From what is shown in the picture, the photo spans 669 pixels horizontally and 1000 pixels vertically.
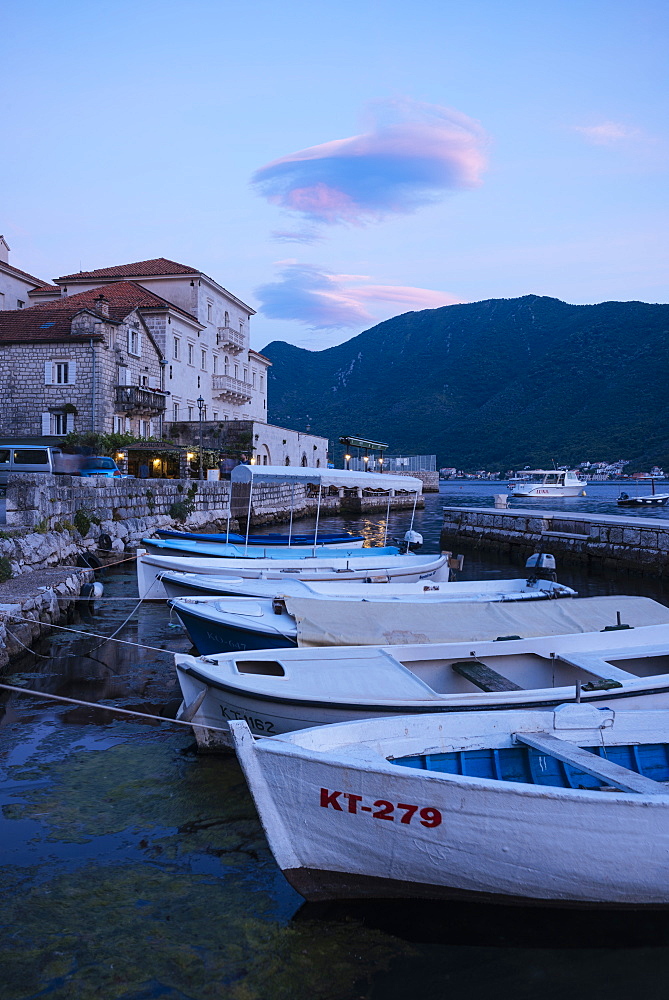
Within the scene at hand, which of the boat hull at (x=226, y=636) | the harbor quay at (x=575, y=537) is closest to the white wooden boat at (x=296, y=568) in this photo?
the boat hull at (x=226, y=636)

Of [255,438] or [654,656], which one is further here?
[255,438]

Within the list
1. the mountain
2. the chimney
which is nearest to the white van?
the chimney

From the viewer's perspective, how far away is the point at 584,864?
3.96 m

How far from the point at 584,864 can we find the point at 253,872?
229cm

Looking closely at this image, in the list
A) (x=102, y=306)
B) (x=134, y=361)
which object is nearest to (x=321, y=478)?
(x=102, y=306)

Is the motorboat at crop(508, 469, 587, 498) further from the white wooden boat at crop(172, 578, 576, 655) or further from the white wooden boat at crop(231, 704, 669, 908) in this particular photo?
the white wooden boat at crop(231, 704, 669, 908)

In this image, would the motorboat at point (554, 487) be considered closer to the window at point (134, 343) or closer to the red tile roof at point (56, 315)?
the red tile roof at point (56, 315)

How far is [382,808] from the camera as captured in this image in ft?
12.7

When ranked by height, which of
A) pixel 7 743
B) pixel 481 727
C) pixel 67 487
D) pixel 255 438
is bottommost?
pixel 7 743

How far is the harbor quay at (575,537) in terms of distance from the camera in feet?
67.7

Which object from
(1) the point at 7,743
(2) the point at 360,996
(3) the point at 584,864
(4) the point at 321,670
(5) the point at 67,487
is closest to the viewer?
(2) the point at 360,996

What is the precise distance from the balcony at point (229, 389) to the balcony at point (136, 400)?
1064 centimetres

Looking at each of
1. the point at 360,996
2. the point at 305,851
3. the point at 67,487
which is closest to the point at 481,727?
the point at 305,851

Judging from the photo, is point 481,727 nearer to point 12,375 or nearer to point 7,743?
point 7,743
